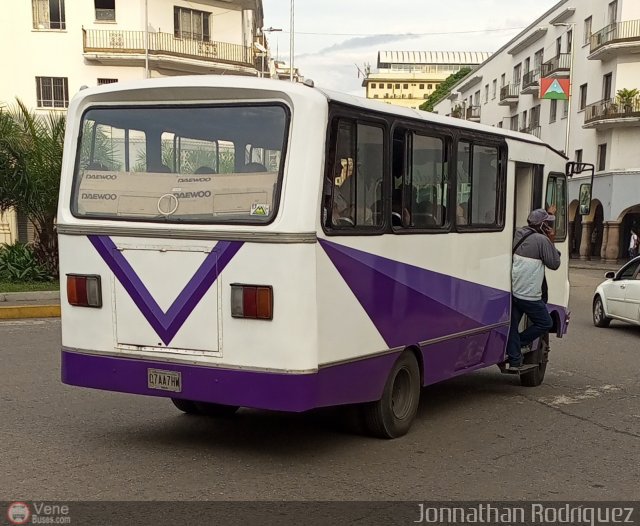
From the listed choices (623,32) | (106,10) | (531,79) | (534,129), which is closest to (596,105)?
(623,32)

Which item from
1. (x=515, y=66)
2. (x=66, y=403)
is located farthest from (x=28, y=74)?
(x=515, y=66)

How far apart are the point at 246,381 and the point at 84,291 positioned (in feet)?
4.83

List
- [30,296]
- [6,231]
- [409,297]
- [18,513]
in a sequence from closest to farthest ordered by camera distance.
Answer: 1. [18,513]
2. [409,297]
3. [30,296]
4. [6,231]

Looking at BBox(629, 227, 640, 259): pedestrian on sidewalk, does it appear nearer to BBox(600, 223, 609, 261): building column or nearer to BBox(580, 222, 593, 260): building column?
BBox(600, 223, 609, 261): building column

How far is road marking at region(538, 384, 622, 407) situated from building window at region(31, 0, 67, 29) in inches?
1202

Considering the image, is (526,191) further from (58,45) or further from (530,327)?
(58,45)

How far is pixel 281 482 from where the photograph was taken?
5.09 m

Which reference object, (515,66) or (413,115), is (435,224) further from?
(515,66)

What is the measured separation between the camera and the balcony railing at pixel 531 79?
4841 centimetres

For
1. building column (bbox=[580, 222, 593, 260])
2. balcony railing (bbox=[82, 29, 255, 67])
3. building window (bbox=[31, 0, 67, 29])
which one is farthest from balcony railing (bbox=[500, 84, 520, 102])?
building window (bbox=[31, 0, 67, 29])

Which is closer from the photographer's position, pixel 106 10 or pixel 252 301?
pixel 252 301

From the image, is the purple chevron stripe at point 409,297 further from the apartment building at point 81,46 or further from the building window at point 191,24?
the building window at point 191,24

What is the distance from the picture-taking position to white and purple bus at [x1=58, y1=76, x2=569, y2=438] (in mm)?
5168

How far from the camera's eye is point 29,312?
13.4 meters
